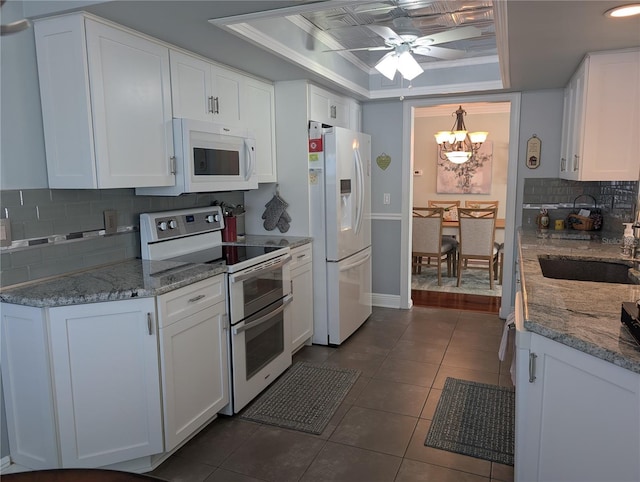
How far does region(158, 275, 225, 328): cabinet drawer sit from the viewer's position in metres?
2.21

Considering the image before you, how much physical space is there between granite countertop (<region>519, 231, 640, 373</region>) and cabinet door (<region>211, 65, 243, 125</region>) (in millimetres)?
2043

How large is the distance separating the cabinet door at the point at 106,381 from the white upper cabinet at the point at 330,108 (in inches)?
88.0

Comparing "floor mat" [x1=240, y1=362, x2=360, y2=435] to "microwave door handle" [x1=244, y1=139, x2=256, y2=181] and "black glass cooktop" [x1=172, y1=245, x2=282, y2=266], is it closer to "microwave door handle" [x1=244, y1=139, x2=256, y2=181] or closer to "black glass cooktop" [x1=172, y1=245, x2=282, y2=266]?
"black glass cooktop" [x1=172, y1=245, x2=282, y2=266]

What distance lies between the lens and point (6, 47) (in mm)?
2113

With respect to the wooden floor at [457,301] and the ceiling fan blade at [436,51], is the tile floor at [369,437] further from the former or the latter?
the ceiling fan blade at [436,51]

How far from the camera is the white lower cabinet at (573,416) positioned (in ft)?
4.44

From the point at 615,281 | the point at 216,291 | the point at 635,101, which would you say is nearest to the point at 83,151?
the point at 216,291

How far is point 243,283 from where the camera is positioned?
2793mm

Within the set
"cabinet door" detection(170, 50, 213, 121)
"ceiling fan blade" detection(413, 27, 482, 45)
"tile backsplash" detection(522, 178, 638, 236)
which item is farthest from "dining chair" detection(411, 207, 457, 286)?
"cabinet door" detection(170, 50, 213, 121)

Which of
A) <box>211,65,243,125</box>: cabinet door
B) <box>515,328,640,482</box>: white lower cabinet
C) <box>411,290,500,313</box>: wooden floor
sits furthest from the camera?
<box>411,290,500,313</box>: wooden floor

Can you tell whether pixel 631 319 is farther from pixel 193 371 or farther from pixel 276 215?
pixel 276 215

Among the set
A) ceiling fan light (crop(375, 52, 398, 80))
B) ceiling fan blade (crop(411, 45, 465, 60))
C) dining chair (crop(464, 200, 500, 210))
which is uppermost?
ceiling fan blade (crop(411, 45, 465, 60))

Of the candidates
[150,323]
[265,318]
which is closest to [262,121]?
[265,318]

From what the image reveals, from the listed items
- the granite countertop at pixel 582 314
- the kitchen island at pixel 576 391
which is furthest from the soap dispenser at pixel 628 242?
the kitchen island at pixel 576 391
